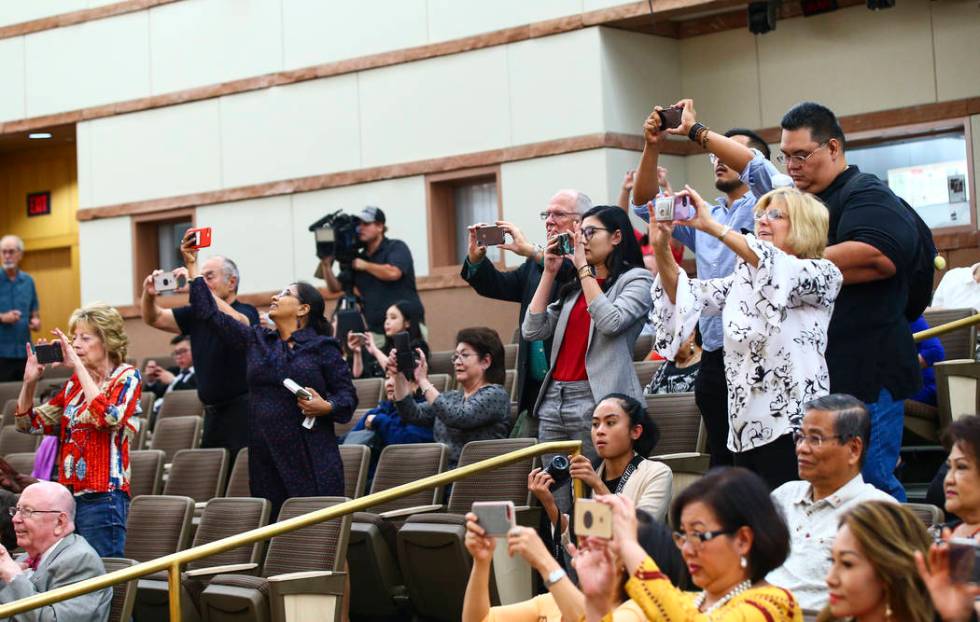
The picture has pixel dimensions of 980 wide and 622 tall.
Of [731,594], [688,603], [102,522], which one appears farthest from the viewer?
[102,522]

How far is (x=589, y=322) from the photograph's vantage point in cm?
488

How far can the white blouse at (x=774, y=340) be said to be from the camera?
11.6 feet

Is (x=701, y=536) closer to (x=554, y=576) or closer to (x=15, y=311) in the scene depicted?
(x=554, y=576)

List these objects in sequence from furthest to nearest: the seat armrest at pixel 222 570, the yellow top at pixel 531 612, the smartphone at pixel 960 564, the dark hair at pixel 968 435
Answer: the seat armrest at pixel 222 570 → the yellow top at pixel 531 612 → the dark hair at pixel 968 435 → the smartphone at pixel 960 564

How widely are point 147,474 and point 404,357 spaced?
1.40 metres

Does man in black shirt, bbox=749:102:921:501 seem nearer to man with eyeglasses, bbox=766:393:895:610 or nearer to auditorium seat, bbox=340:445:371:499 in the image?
man with eyeglasses, bbox=766:393:895:610

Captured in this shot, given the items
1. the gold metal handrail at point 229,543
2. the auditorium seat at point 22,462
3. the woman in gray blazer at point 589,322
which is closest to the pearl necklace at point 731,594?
the gold metal handrail at point 229,543

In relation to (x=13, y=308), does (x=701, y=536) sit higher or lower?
lower

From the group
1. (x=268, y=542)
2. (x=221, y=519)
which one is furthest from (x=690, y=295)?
(x=221, y=519)

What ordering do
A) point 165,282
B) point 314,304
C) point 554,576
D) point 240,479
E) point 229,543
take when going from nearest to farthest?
1. point 554,576
2. point 229,543
3. point 314,304
4. point 165,282
5. point 240,479

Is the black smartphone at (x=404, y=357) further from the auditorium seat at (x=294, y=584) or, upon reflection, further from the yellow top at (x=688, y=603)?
the yellow top at (x=688, y=603)

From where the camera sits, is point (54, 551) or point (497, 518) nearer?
point (497, 518)

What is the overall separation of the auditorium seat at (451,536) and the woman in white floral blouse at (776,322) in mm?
1109

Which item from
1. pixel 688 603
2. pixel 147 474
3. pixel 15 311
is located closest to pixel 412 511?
pixel 147 474
